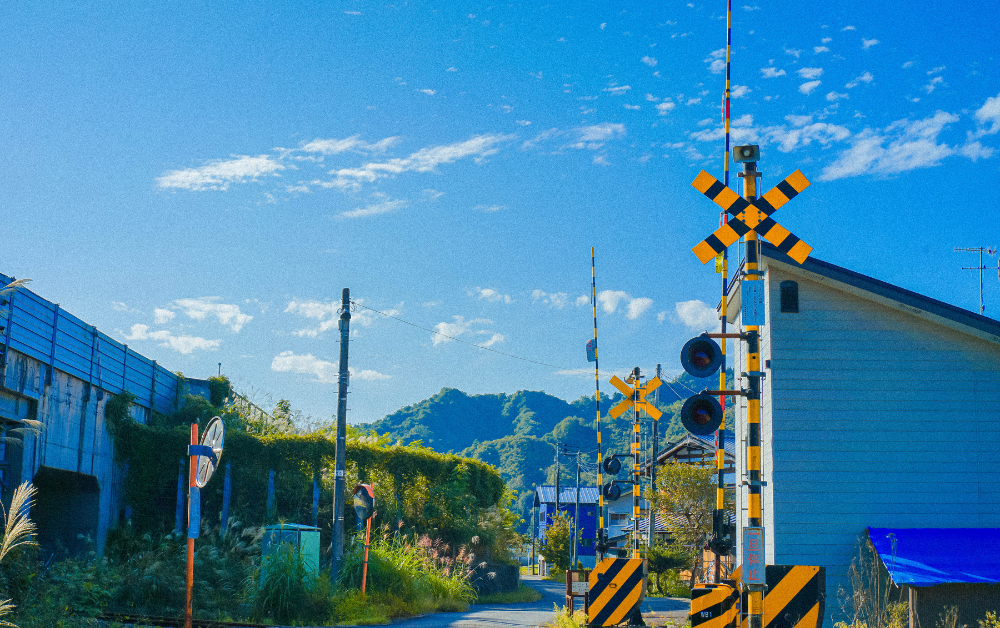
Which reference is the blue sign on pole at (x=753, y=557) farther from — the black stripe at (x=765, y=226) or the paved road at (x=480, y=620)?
the paved road at (x=480, y=620)

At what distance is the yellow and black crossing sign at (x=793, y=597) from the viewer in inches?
278

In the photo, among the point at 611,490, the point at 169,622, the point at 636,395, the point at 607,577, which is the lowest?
A: the point at 169,622

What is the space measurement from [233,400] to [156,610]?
12.5m

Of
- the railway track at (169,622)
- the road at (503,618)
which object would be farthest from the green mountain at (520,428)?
the railway track at (169,622)

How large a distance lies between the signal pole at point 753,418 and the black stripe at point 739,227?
38mm

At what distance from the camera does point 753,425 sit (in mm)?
7078

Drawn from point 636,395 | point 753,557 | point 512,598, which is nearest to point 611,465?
point 636,395

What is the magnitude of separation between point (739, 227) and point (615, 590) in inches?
213

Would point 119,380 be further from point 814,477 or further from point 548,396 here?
point 548,396

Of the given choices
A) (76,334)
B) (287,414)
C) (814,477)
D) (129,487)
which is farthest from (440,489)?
(814,477)

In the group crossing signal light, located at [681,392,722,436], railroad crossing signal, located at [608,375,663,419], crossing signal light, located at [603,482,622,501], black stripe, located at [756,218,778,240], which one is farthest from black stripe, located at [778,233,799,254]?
crossing signal light, located at [603,482,622,501]

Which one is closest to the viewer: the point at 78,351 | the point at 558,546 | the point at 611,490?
the point at 611,490

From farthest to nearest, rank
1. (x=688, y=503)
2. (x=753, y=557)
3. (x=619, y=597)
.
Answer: (x=688, y=503)
(x=619, y=597)
(x=753, y=557)

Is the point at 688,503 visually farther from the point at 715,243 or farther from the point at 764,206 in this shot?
the point at 764,206
